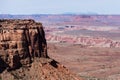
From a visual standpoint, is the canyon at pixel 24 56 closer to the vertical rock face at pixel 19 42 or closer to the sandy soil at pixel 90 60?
the vertical rock face at pixel 19 42

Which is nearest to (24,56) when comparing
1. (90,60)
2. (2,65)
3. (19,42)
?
(19,42)

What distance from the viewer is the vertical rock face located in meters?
51.2

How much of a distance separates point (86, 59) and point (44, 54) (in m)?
105

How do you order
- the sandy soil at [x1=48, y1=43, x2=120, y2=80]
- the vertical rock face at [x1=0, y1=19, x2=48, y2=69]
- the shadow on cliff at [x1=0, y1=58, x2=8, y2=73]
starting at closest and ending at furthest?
the shadow on cliff at [x1=0, y1=58, x2=8, y2=73], the vertical rock face at [x1=0, y1=19, x2=48, y2=69], the sandy soil at [x1=48, y1=43, x2=120, y2=80]

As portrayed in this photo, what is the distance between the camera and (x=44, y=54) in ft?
186

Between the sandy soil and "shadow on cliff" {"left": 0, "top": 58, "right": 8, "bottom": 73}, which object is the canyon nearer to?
"shadow on cliff" {"left": 0, "top": 58, "right": 8, "bottom": 73}

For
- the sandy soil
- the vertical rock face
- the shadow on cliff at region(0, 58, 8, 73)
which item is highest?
the vertical rock face

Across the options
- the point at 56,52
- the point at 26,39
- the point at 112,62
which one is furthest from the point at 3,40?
the point at 56,52

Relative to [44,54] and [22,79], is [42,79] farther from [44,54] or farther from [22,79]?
[44,54]

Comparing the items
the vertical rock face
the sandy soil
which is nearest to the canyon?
the vertical rock face

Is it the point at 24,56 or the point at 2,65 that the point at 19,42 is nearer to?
the point at 24,56

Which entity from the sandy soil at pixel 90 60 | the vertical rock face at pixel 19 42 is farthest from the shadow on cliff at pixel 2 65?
the sandy soil at pixel 90 60

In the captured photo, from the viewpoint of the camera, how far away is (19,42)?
52.1 metres

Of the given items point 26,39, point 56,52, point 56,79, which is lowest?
point 56,52
